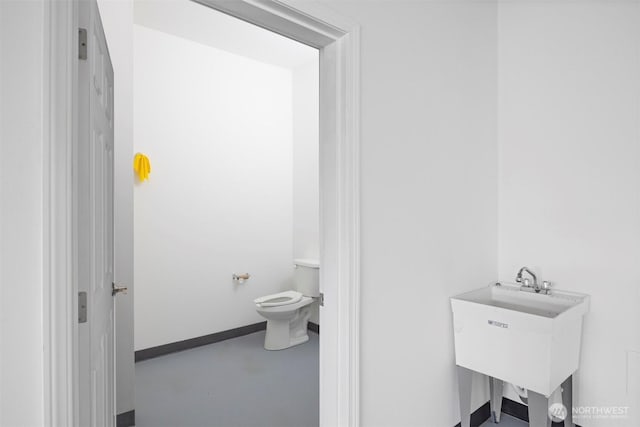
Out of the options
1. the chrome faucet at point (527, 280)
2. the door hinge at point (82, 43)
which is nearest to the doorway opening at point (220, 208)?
the chrome faucet at point (527, 280)

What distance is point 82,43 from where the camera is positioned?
105 centimetres

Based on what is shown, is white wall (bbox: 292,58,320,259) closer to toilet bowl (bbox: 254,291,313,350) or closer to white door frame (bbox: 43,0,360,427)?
toilet bowl (bbox: 254,291,313,350)

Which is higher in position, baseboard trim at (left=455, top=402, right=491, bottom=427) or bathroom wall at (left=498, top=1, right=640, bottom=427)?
bathroom wall at (left=498, top=1, right=640, bottom=427)

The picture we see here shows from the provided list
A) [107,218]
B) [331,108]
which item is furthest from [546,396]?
[107,218]

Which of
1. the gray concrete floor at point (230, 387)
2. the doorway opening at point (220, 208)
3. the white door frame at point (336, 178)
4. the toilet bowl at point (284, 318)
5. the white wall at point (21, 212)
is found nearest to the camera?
the white wall at point (21, 212)

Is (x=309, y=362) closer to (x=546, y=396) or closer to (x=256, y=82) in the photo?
(x=546, y=396)

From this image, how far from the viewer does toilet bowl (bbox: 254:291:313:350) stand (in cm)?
335

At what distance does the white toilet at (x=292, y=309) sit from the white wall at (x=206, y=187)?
39cm

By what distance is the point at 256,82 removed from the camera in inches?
153

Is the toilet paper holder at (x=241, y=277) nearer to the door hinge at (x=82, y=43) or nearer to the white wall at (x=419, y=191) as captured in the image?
the white wall at (x=419, y=191)

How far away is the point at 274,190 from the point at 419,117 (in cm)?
242

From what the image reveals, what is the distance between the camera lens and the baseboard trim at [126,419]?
215 cm

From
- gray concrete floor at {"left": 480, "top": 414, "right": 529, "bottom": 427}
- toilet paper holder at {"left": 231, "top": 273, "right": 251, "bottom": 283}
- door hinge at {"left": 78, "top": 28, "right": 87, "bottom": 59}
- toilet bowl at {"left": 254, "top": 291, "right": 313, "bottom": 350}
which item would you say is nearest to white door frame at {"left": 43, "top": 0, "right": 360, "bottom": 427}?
door hinge at {"left": 78, "top": 28, "right": 87, "bottom": 59}

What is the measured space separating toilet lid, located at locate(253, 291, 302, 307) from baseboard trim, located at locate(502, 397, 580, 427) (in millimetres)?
1796
